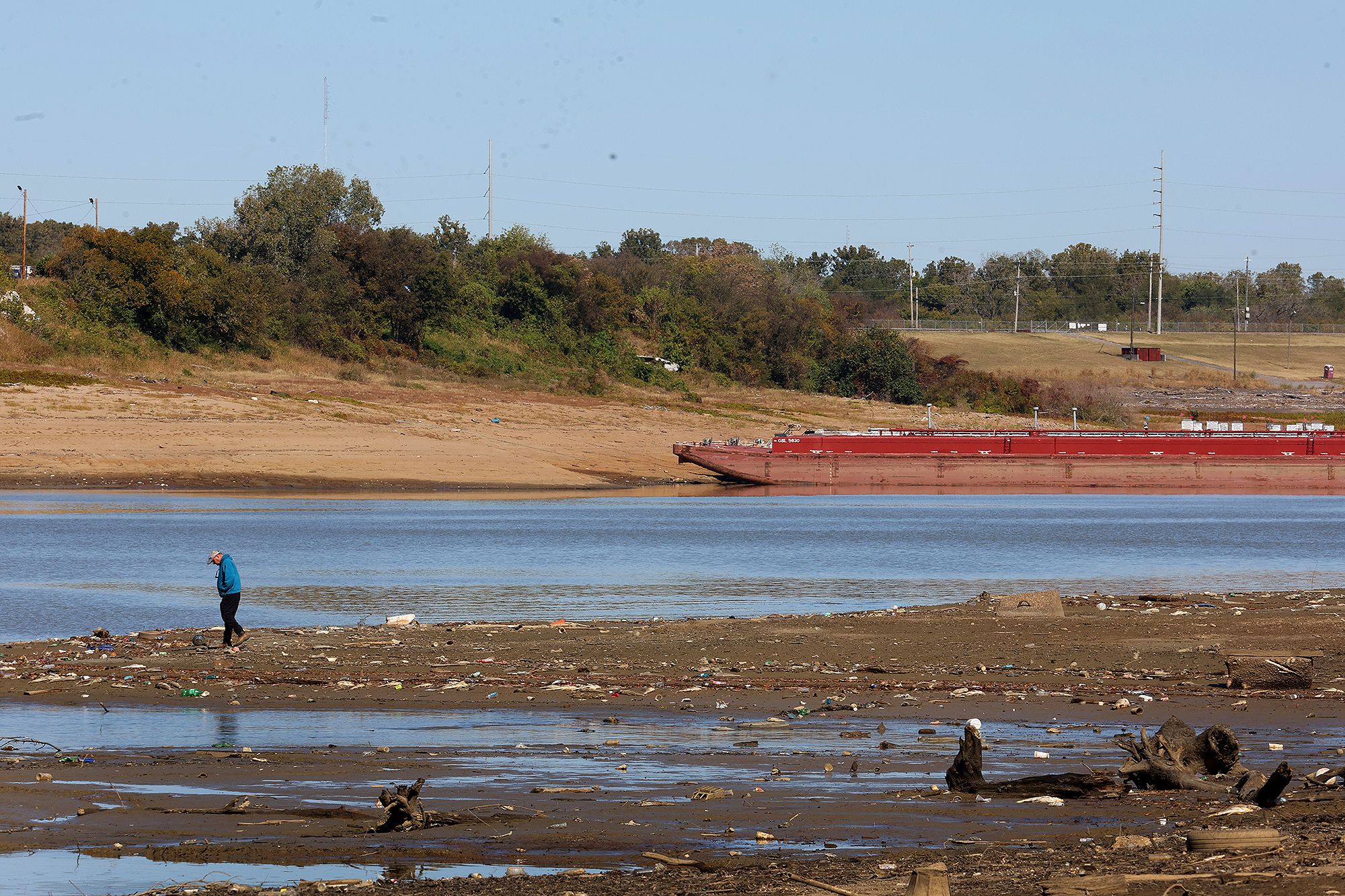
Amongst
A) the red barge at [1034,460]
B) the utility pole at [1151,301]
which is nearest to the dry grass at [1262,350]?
the utility pole at [1151,301]

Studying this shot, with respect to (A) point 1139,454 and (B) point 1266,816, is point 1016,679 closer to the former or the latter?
(B) point 1266,816

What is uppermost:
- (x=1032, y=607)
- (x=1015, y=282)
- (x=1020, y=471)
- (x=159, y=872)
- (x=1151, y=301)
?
(x=1015, y=282)

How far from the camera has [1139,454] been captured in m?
61.5

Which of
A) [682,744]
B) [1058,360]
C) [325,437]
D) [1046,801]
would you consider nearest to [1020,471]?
[325,437]

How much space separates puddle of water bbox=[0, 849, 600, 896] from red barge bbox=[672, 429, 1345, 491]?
165 feet

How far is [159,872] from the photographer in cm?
867

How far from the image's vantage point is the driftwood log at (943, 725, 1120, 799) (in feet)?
33.2

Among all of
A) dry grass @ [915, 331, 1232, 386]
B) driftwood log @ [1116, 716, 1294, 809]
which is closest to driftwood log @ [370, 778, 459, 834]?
driftwood log @ [1116, 716, 1294, 809]

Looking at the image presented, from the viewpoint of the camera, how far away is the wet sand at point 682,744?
8852 millimetres

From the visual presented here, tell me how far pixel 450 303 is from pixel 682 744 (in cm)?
6977

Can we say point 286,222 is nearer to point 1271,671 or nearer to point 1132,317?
point 1271,671

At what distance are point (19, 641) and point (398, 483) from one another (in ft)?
111

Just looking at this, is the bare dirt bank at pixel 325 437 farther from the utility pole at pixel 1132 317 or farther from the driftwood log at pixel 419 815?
the utility pole at pixel 1132 317

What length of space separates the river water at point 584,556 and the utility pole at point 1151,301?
93744 mm
